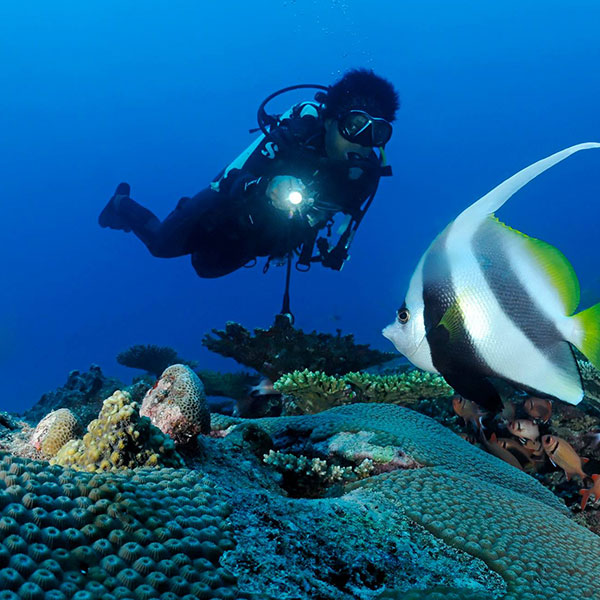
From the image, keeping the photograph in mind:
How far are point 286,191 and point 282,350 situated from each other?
195 centimetres

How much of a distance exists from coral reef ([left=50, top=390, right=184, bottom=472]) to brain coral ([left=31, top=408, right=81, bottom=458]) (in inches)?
37.2

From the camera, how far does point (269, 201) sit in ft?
19.3

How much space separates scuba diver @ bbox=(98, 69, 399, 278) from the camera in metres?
5.64

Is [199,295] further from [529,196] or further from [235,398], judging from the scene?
[235,398]

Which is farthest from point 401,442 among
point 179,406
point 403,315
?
point 403,315

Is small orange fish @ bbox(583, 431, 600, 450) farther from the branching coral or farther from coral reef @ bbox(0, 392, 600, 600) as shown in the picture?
the branching coral

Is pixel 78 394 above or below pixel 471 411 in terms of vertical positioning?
above

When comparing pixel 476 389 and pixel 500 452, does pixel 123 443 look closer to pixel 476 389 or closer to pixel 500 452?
pixel 476 389

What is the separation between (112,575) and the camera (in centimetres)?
110

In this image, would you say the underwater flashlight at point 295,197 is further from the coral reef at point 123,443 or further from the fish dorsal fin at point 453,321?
the fish dorsal fin at point 453,321

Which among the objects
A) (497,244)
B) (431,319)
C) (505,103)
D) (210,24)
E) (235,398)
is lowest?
(431,319)

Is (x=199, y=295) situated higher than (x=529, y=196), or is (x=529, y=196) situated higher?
(x=529, y=196)

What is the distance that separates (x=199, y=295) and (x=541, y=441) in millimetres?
96862

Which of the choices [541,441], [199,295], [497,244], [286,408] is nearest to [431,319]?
[497,244]
